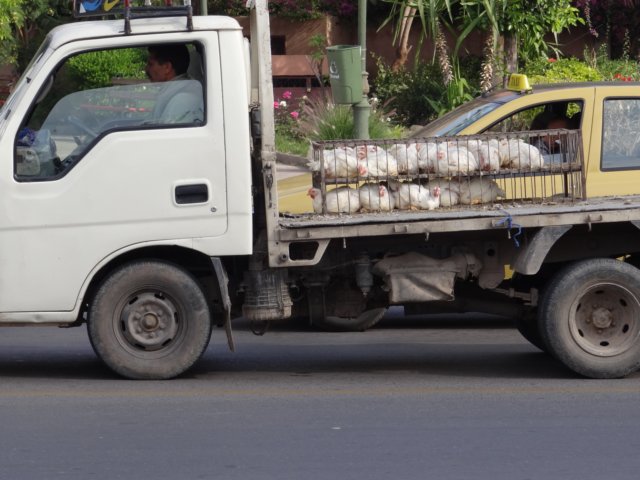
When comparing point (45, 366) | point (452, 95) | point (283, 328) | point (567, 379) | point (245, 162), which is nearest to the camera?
point (245, 162)

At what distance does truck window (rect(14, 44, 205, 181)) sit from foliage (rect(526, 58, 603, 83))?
A: 38.0 feet

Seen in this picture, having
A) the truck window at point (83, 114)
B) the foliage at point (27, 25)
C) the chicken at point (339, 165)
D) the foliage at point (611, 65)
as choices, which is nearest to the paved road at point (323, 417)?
the chicken at point (339, 165)

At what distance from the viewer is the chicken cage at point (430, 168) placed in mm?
7445

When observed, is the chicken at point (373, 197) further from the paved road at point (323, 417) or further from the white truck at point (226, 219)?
the paved road at point (323, 417)

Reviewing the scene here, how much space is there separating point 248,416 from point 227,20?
2417mm

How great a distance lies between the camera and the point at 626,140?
926 cm

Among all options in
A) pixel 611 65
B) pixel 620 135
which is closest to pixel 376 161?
pixel 620 135

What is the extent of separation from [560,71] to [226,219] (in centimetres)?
1241

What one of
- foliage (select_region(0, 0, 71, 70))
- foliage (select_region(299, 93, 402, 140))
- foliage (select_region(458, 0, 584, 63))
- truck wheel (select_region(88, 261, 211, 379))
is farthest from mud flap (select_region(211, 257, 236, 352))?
foliage (select_region(0, 0, 71, 70))

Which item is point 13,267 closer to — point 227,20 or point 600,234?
point 227,20

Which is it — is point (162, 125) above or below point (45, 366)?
above

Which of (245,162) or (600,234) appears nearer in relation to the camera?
(245,162)

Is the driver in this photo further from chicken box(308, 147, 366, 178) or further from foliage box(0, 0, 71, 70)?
foliage box(0, 0, 71, 70)

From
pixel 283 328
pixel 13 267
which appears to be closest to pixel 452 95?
pixel 283 328
